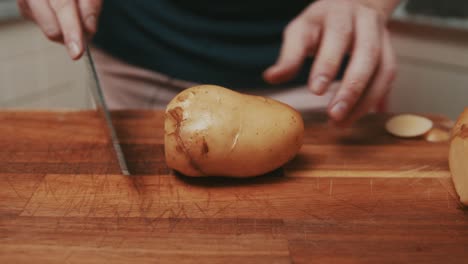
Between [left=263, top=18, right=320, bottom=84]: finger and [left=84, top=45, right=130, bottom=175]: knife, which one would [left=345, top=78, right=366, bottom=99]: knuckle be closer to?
[left=263, top=18, right=320, bottom=84]: finger

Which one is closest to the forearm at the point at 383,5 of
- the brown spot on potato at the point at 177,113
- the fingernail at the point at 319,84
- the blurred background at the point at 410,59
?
the fingernail at the point at 319,84

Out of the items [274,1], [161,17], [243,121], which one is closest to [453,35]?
[274,1]

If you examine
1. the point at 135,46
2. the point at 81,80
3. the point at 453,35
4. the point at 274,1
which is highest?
the point at 274,1

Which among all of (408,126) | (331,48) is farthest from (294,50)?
(408,126)

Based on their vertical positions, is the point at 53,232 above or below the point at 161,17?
below

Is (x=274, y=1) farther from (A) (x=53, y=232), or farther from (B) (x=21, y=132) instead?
(A) (x=53, y=232)

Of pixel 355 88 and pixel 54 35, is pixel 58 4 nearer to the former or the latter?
pixel 54 35

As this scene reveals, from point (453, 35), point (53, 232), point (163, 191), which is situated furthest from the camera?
point (453, 35)
